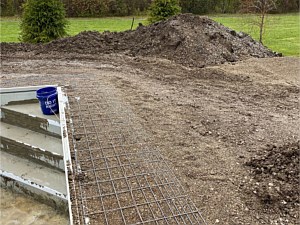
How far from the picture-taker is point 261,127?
4.02 m

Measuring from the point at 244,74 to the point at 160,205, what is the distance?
449 centimetres

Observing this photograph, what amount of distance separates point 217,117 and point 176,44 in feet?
13.1

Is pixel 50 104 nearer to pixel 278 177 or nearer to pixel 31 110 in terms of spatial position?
pixel 31 110

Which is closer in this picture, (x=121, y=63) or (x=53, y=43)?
(x=121, y=63)

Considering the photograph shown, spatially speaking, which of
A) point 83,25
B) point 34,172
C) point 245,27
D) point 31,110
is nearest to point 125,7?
point 83,25

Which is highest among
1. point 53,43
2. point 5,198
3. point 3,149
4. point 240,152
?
point 53,43

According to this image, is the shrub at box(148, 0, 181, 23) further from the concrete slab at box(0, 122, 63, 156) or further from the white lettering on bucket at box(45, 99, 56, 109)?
the concrete slab at box(0, 122, 63, 156)

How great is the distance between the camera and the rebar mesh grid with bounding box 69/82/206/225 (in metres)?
2.59

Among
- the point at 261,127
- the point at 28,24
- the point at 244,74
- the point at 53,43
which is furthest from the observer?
the point at 28,24

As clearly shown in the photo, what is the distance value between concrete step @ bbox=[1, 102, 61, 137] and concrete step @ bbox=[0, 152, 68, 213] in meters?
0.48

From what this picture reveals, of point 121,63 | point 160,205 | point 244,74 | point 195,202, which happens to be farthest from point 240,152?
point 121,63

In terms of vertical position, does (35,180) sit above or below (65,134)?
below

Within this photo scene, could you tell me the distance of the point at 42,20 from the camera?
9.51 meters

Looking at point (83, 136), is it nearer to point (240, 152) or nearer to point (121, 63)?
point (240, 152)
